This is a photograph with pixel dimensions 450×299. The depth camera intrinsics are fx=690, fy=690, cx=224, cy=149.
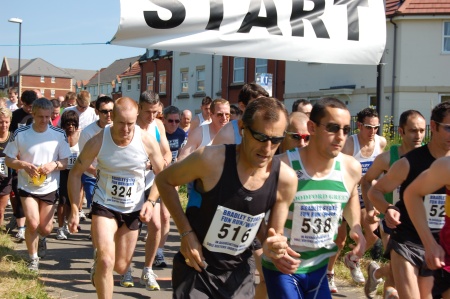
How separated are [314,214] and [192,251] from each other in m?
1.08

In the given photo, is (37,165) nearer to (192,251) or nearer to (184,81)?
(192,251)

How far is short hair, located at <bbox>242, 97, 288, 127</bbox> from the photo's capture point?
3.95m

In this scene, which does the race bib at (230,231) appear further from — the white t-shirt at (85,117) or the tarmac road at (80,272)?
the white t-shirt at (85,117)

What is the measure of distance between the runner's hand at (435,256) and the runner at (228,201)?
0.95 m

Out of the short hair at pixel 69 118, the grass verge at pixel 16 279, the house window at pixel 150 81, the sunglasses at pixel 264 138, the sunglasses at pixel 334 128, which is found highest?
the house window at pixel 150 81

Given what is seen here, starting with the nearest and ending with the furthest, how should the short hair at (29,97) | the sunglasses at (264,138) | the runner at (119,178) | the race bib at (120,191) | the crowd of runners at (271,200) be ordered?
the sunglasses at (264,138) < the crowd of runners at (271,200) < the runner at (119,178) < the race bib at (120,191) < the short hair at (29,97)

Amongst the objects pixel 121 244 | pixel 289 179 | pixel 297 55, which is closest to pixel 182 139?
pixel 121 244

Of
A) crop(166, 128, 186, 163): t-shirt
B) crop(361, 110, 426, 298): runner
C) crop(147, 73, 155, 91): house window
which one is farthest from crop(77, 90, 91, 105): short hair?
crop(147, 73, 155, 91): house window

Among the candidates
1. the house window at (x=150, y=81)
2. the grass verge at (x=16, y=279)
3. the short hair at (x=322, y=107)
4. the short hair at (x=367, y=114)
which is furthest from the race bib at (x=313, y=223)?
the house window at (x=150, y=81)

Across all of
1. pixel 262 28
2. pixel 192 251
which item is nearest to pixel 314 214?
pixel 192 251

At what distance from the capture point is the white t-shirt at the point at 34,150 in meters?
8.47

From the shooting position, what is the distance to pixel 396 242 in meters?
5.44

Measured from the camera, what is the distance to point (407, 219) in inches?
213

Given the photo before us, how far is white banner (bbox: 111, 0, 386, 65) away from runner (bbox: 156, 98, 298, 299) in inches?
63.2
